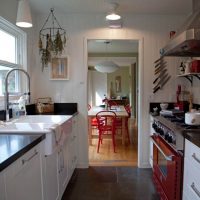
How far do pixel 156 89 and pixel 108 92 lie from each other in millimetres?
6495

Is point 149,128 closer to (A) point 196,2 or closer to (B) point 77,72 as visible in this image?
(B) point 77,72

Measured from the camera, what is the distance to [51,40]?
3.05 meters

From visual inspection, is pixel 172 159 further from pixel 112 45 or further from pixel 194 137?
pixel 112 45

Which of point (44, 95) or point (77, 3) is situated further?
point (44, 95)

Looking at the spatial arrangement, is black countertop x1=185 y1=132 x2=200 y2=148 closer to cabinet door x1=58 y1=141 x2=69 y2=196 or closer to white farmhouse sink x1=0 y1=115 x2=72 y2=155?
white farmhouse sink x1=0 y1=115 x2=72 y2=155

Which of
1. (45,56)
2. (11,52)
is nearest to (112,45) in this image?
(45,56)

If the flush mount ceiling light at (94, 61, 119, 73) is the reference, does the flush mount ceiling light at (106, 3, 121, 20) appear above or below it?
above

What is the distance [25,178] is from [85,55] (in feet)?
7.17

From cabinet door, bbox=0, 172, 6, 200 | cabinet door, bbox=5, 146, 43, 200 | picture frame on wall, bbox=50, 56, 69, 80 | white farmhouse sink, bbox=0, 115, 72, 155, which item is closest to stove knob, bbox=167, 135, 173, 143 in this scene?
white farmhouse sink, bbox=0, 115, 72, 155

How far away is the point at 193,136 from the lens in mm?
1544

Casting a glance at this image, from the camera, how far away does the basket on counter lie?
299 cm

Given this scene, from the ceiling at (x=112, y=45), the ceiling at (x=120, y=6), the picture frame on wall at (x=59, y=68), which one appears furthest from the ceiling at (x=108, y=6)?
the ceiling at (x=112, y=45)

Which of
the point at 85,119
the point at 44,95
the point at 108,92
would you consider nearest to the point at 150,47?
the point at 85,119

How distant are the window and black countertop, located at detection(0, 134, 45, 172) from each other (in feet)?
3.82
